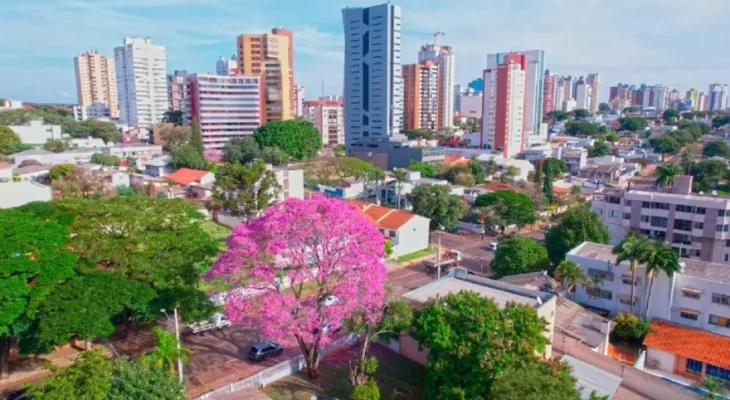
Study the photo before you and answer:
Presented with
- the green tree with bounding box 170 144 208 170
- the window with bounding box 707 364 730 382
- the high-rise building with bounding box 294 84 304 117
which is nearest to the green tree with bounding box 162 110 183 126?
the green tree with bounding box 170 144 208 170

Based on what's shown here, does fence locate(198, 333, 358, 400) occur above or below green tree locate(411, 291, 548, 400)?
below

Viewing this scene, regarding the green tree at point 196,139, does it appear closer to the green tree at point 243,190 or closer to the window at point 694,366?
the green tree at point 243,190

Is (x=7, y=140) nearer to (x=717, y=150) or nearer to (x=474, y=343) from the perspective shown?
(x=474, y=343)

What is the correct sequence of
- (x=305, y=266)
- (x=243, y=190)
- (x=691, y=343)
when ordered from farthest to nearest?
1. (x=243, y=190)
2. (x=691, y=343)
3. (x=305, y=266)

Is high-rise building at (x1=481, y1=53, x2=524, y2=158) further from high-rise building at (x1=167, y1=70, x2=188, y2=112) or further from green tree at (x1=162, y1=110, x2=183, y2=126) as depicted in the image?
green tree at (x1=162, y1=110, x2=183, y2=126)

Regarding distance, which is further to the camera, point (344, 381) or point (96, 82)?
point (96, 82)

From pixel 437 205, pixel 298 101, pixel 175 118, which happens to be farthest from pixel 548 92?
pixel 437 205

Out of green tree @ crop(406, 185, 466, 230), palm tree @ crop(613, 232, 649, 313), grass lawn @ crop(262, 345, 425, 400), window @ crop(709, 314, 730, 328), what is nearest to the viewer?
grass lawn @ crop(262, 345, 425, 400)
